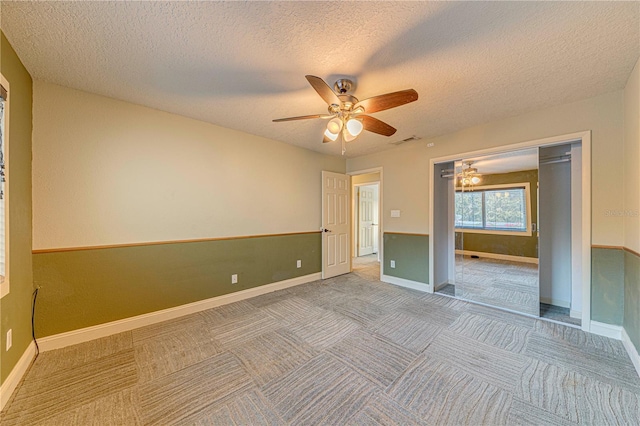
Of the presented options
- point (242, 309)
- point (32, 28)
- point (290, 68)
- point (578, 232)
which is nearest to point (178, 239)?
point (242, 309)

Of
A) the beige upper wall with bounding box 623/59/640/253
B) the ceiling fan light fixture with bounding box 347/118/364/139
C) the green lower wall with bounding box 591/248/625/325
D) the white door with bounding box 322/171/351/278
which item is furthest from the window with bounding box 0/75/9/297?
the green lower wall with bounding box 591/248/625/325

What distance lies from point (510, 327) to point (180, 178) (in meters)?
4.26

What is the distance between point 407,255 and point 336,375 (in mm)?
2693

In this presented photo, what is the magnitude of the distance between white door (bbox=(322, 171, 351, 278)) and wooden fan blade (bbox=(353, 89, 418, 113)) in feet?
8.56

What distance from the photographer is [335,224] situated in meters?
4.87

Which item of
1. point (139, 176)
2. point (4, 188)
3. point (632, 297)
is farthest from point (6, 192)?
point (632, 297)

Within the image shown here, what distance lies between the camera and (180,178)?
3006 millimetres

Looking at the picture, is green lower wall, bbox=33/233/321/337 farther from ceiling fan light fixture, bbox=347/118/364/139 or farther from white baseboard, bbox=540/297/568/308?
white baseboard, bbox=540/297/568/308

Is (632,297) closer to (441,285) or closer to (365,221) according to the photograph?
(441,285)

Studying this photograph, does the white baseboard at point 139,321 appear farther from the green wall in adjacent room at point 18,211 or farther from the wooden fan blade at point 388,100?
the wooden fan blade at point 388,100

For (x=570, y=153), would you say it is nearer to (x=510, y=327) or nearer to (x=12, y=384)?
(x=510, y=327)

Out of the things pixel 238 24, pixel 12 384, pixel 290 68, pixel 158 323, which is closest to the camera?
Answer: pixel 238 24

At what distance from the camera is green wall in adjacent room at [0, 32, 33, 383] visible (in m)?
1.71

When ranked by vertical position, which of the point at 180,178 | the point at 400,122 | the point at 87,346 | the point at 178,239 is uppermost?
the point at 400,122
